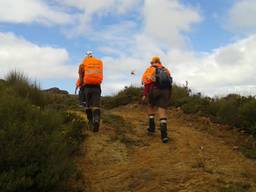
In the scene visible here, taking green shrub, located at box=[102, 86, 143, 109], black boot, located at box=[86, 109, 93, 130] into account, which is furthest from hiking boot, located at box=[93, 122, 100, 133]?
green shrub, located at box=[102, 86, 143, 109]

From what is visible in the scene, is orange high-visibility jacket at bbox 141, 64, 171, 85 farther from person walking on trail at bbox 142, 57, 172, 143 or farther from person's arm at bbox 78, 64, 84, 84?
person's arm at bbox 78, 64, 84, 84

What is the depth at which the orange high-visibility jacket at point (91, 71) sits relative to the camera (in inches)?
444

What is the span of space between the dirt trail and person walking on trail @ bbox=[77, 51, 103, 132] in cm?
59

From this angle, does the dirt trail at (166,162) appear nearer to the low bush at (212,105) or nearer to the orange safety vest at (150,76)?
the low bush at (212,105)

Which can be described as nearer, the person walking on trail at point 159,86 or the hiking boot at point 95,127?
the person walking on trail at point 159,86

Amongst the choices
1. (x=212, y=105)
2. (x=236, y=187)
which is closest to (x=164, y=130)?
(x=236, y=187)

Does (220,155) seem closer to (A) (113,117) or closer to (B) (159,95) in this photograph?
(B) (159,95)

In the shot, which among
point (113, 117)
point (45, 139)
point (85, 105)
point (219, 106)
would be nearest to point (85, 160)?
point (45, 139)

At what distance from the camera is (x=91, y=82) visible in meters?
11.3

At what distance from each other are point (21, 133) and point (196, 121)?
6486 millimetres

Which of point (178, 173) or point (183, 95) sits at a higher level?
point (183, 95)

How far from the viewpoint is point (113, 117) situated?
13.0 meters

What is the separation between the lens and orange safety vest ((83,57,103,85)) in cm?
1129

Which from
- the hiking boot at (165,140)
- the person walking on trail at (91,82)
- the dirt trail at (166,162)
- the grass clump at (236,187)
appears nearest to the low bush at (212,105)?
the dirt trail at (166,162)
